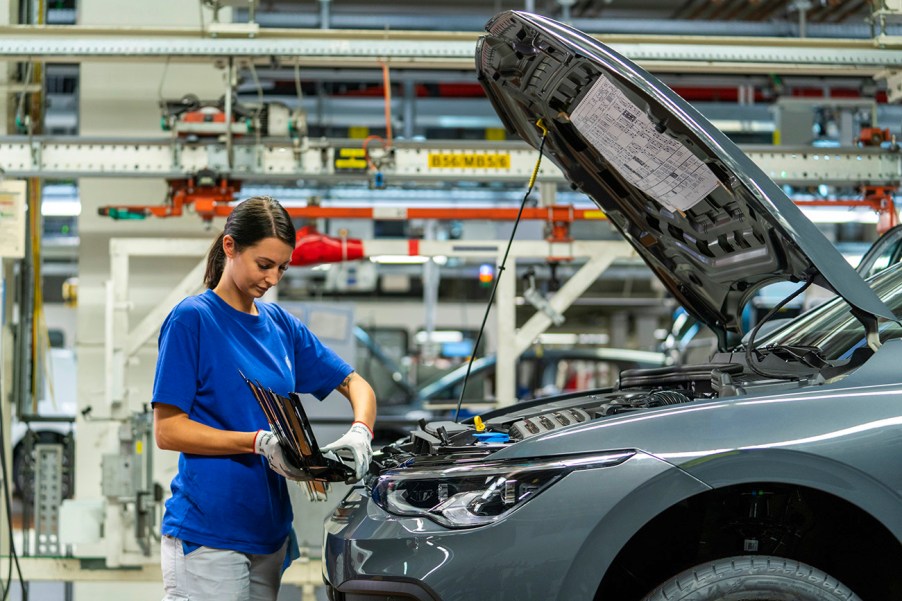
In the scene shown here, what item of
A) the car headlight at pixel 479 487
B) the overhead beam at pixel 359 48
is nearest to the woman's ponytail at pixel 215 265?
the car headlight at pixel 479 487

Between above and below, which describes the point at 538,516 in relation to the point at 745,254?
below

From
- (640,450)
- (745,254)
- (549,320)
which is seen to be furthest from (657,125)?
(549,320)

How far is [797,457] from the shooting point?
2.00 m

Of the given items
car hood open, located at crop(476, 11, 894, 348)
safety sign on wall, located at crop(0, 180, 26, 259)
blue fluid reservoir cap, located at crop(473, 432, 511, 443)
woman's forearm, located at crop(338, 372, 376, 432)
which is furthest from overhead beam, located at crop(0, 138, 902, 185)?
blue fluid reservoir cap, located at crop(473, 432, 511, 443)

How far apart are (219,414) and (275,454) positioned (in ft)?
0.70

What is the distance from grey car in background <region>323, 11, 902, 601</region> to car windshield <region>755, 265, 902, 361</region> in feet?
0.03

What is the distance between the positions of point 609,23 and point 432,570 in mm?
5974

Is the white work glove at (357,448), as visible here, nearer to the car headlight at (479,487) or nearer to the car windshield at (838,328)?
the car headlight at (479,487)

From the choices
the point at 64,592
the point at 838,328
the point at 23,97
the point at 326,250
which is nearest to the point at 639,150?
the point at 838,328

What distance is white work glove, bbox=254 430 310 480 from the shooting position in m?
2.13

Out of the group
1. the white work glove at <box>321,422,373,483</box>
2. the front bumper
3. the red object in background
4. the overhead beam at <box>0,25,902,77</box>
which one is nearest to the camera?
the front bumper

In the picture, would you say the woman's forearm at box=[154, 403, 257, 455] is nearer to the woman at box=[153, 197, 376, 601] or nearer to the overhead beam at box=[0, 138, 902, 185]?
the woman at box=[153, 197, 376, 601]

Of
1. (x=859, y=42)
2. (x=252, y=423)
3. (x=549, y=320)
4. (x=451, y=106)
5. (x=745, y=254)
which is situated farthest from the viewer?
(x=451, y=106)

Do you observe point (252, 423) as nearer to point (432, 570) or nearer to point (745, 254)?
point (432, 570)
